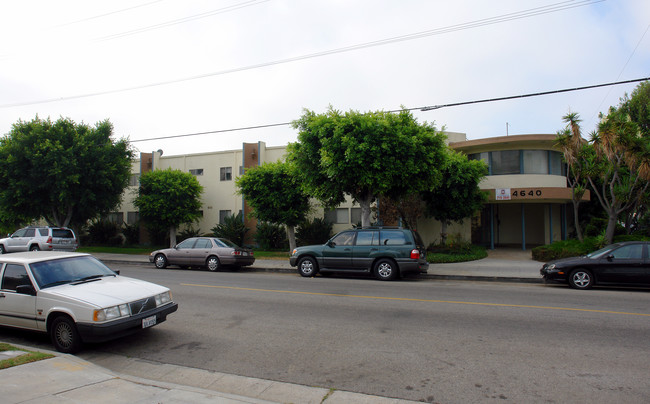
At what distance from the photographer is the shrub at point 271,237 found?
26.5m

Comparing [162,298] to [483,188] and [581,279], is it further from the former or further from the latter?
[483,188]

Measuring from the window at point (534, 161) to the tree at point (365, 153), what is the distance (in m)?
8.58

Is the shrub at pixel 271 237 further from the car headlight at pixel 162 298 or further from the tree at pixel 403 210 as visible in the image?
the car headlight at pixel 162 298

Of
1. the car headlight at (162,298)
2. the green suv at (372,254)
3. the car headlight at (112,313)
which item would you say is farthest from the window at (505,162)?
the car headlight at (112,313)

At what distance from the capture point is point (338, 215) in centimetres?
2709

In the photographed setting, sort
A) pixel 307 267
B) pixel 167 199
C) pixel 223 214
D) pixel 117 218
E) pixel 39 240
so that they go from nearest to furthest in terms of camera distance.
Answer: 1. pixel 307 267
2. pixel 39 240
3. pixel 167 199
4. pixel 223 214
5. pixel 117 218

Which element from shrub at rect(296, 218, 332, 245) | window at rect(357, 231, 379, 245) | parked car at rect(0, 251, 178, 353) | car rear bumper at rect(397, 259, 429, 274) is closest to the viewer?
parked car at rect(0, 251, 178, 353)

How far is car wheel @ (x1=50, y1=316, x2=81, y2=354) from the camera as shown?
5880mm

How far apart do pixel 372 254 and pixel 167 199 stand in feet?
58.9

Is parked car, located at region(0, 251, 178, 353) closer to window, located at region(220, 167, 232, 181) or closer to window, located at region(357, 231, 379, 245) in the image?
window, located at region(357, 231, 379, 245)

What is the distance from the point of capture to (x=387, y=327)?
23.4ft

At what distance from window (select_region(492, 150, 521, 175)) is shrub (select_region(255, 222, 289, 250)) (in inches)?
528

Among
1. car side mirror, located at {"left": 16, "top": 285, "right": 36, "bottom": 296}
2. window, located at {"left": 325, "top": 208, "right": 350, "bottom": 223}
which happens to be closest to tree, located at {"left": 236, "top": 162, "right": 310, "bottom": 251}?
window, located at {"left": 325, "top": 208, "right": 350, "bottom": 223}

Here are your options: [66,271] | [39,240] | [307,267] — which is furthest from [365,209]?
[39,240]
